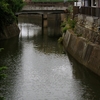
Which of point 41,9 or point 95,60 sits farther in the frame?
point 41,9

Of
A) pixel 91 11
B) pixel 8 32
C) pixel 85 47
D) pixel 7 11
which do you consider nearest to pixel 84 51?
pixel 85 47

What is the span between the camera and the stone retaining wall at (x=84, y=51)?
28.2 m

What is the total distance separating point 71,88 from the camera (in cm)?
2370

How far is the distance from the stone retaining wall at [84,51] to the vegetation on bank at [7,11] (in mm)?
10744

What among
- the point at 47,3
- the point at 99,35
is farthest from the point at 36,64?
the point at 47,3

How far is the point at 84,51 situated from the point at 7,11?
17799 mm

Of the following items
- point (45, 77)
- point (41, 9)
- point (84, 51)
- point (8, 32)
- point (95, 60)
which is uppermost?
point (41, 9)

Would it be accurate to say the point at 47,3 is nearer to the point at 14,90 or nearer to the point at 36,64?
the point at 36,64

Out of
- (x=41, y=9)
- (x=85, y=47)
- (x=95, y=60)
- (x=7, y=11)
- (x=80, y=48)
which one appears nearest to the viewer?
(x=95, y=60)

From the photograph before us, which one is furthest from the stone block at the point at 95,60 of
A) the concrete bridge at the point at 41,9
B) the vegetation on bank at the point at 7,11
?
the concrete bridge at the point at 41,9

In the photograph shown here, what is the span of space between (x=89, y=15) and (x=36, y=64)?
854 cm

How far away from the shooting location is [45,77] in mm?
26688

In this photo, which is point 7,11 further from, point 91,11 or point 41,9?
point 41,9

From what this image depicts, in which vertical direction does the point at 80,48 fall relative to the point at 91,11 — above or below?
below
